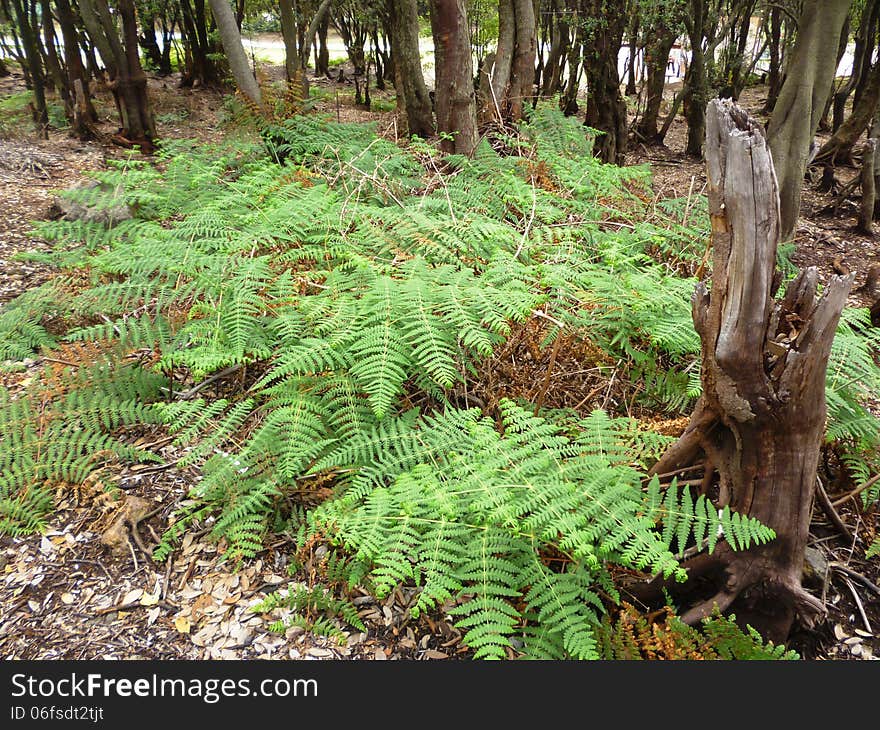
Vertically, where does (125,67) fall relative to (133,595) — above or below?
above

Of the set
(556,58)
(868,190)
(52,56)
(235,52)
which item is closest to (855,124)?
(868,190)

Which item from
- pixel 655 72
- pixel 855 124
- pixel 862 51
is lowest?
pixel 855 124

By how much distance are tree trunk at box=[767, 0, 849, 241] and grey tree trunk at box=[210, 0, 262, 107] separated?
5769 mm

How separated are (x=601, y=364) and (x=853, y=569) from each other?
156cm

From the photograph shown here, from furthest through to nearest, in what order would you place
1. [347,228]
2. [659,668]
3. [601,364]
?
1. [347,228]
2. [601,364]
3. [659,668]

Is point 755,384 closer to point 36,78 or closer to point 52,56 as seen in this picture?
point 36,78

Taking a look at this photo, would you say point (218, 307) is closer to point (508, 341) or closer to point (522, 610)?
point (508, 341)

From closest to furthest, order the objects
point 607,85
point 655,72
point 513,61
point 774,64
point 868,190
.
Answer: point 868,190
point 513,61
point 607,85
point 655,72
point 774,64

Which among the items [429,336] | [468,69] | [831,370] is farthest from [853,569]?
[468,69]

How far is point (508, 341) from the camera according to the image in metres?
3.55

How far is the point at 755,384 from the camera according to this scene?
2287mm

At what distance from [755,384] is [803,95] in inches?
214

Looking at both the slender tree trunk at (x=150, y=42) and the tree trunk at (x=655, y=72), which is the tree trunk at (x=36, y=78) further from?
the tree trunk at (x=655, y=72)

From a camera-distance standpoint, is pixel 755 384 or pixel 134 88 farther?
pixel 134 88
